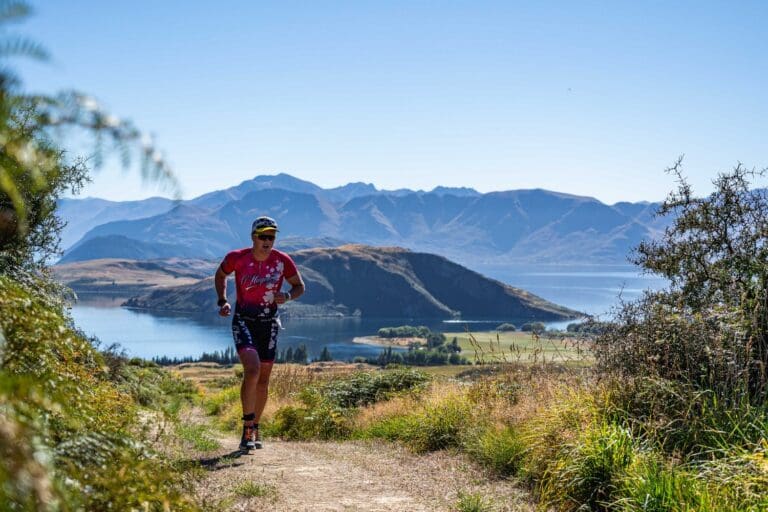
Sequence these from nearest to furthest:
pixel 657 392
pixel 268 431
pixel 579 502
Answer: pixel 579 502
pixel 657 392
pixel 268 431

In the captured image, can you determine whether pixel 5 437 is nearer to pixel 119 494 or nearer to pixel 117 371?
pixel 119 494

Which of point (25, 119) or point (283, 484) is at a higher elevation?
point (25, 119)

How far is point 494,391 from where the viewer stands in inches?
383

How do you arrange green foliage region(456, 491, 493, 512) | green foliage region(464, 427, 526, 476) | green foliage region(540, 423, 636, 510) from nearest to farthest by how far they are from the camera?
green foliage region(540, 423, 636, 510) < green foliage region(456, 491, 493, 512) < green foliage region(464, 427, 526, 476)

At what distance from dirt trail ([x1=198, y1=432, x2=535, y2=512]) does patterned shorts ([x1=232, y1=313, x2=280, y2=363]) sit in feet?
4.17

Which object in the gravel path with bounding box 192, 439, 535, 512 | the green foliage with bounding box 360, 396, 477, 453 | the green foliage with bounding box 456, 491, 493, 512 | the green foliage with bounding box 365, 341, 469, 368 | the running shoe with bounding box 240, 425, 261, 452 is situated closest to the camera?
the green foliage with bounding box 456, 491, 493, 512

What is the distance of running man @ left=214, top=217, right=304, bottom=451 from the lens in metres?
8.58

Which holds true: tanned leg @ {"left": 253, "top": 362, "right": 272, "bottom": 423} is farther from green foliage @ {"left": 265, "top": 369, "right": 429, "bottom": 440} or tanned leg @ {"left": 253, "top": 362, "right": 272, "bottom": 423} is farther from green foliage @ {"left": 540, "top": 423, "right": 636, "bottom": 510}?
green foliage @ {"left": 540, "top": 423, "right": 636, "bottom": 510}

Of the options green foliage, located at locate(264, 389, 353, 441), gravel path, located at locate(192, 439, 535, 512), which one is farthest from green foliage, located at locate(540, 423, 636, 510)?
green foliage, located at locate(264, 389, 353, 441)

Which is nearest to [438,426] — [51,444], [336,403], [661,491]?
[336,403]

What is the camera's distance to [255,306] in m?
8.66

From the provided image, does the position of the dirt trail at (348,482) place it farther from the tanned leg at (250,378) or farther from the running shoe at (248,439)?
the tanned leg at (250,378)

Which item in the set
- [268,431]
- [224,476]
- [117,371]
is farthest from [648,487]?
[117,371]

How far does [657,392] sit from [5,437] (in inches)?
249
